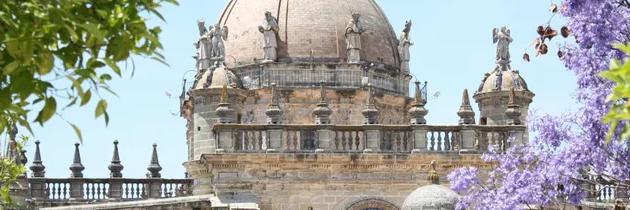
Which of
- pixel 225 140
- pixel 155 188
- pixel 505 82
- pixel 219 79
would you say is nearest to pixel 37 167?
pixel 155 188

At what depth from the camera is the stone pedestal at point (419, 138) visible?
112ft

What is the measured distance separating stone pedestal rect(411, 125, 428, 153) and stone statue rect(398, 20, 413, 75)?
27.9 ft

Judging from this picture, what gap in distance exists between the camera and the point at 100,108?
9.65 meters

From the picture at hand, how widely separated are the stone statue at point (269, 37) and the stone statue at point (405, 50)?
4.41 meters

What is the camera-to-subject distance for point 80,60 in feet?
31.9

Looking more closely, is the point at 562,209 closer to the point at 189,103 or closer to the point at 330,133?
the point at 330,133

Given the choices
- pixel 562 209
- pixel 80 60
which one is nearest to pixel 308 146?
pixel 562 209

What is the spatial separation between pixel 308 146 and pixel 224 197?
257 centimetres

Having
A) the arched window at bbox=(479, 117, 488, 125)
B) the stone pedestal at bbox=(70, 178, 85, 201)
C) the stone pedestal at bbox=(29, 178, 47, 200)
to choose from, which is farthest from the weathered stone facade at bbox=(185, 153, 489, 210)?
the stone pedestal at bbox=(29, 178, 47, 200)

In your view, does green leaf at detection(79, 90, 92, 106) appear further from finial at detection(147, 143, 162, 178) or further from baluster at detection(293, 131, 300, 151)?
finial at detection(147, 143, 162, 178)

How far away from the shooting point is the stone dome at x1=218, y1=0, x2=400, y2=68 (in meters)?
40.7

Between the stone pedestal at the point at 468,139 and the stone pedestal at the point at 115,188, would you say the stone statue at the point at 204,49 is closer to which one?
the stone pedestal at the point at 115,188

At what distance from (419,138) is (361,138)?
58.0 inches

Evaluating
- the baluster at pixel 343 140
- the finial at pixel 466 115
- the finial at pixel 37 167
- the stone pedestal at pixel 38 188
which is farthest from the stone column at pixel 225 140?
the finial at pixel 37 167
